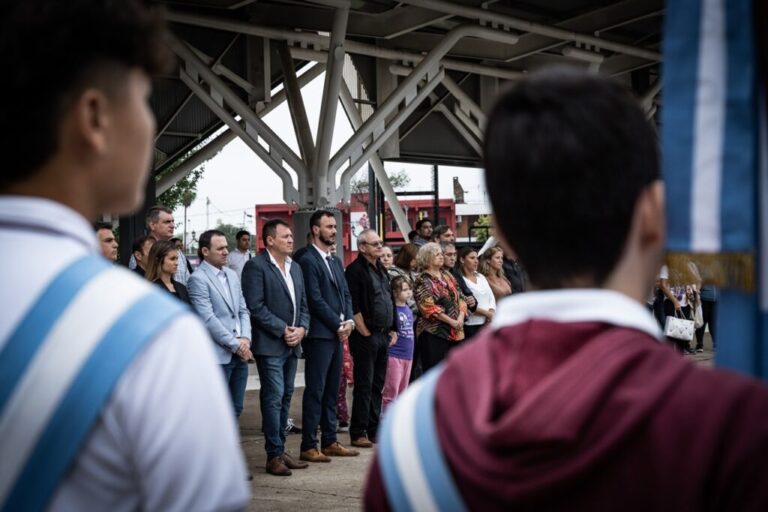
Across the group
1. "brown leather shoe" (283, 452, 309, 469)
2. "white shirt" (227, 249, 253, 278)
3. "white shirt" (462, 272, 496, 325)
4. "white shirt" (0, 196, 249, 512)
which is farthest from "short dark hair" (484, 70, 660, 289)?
"white shirt" (227, 249, 253, 278)

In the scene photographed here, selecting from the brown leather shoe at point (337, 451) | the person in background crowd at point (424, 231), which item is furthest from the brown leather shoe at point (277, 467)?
the person in background crowd at point (424, 231)

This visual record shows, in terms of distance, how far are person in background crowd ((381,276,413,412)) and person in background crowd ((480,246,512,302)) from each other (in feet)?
7.01

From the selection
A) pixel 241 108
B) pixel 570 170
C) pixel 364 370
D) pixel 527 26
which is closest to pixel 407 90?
pixel 527 26

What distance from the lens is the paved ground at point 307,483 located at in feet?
21.8

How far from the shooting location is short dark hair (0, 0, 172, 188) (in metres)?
1.40

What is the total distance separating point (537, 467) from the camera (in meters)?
1.23

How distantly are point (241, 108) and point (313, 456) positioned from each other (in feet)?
31.6

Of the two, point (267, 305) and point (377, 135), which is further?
point (377, 135)

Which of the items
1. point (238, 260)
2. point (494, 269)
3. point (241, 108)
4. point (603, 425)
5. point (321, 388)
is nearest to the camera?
point (603, 425)

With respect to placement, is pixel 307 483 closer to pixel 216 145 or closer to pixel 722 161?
pixel 722 161

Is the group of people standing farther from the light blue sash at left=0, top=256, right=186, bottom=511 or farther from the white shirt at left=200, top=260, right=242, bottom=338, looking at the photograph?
the light blue sash at left=0, top=256, right=186, bottom=511

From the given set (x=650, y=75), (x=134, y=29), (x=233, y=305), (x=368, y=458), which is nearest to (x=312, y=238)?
(x=233, y=305)

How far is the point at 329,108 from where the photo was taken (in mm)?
16281

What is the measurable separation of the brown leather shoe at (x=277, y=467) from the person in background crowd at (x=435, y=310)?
2.42 m
